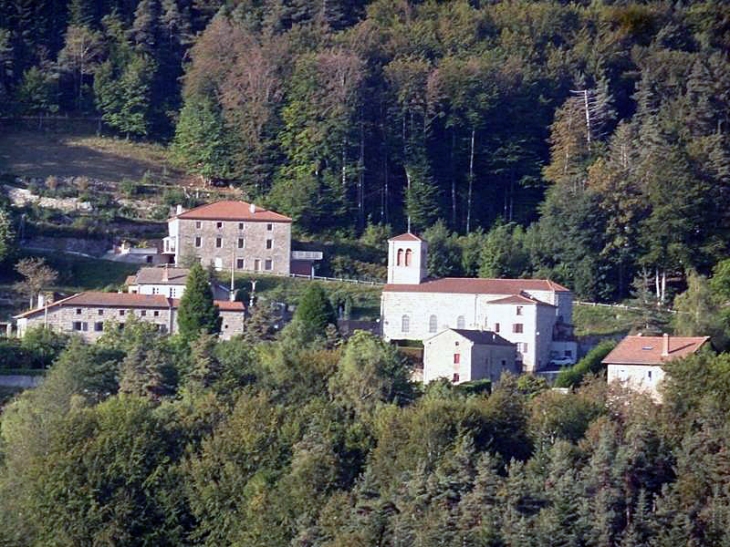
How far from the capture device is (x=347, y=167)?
7862 cm

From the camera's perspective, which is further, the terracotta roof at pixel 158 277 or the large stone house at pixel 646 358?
the terracotta roof at pixel 158 277

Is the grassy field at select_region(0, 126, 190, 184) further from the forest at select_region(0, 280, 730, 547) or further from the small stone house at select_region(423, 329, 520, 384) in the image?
the forest at select_region(0, 280, 730, 547)

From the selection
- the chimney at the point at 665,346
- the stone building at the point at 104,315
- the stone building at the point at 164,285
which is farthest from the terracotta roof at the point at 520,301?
the stone building at the point at 164,285

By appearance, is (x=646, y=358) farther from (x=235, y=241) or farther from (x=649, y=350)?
(x=235, y=241)

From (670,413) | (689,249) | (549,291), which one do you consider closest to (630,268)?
(689,249)

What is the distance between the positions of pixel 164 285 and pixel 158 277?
0.48m

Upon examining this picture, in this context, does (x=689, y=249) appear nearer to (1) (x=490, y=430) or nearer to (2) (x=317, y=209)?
(2) (x=317, y=209)

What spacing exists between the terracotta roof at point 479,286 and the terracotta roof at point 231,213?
682 cm

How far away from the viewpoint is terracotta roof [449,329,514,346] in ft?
204

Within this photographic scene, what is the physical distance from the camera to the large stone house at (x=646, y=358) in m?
59.4

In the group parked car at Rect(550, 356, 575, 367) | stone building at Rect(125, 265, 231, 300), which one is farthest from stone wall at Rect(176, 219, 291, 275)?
parked car at Rect(550, 356, 575, 367)

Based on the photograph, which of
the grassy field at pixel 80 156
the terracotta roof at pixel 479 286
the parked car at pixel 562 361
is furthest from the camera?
the grassy field at pixel 80 156

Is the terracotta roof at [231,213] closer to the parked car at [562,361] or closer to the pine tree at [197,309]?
the pine tree at [197,309]

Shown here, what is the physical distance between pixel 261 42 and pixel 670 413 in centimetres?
3539
